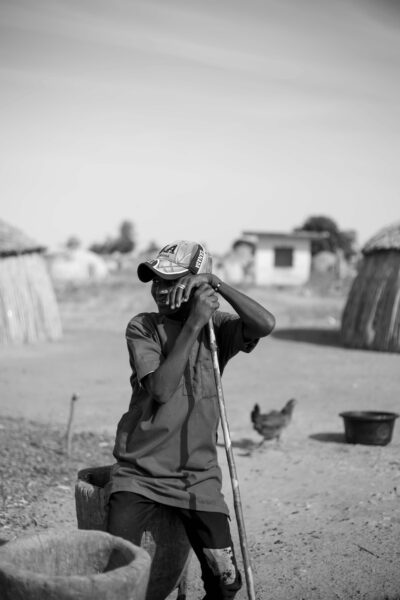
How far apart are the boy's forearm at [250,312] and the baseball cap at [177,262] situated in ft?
0.39

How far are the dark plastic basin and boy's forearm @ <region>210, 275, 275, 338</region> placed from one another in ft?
13.3

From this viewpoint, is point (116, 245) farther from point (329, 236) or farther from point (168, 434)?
point (168, 434)

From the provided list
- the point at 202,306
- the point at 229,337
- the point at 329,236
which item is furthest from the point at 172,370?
the point at 329,236

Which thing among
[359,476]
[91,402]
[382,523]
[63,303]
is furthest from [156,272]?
[63,303]

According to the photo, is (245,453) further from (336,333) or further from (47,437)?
(336,333)

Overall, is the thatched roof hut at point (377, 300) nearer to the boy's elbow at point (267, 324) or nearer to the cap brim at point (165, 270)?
the boy's elbow at point (267, 324)

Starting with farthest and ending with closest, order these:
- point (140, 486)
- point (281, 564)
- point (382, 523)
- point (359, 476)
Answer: point (359, 476), point (382, 523), point (281, 564), point (140, 486)

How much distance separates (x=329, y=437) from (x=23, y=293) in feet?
31.6

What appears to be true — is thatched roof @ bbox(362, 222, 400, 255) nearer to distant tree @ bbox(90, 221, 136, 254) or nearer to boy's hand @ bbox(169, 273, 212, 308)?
boy's hand @ bbox(169, 273, 212, 308)

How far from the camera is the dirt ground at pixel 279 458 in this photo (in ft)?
14.1

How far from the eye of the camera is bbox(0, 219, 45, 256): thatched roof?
1537 centimetres

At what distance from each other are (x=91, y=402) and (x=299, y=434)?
2.88m

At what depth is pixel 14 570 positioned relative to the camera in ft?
8.25

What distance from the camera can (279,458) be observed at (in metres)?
6.84
